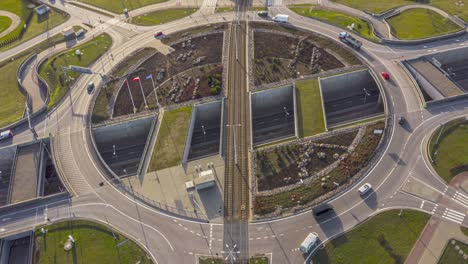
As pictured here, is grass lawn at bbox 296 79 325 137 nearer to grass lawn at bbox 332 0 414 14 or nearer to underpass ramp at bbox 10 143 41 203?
grass lawn at bbox 332 0 414 14

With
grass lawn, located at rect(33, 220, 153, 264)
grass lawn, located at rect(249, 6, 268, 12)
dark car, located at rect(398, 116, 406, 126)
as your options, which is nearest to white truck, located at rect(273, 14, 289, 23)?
grass lawn, located at rect(249, 6, 268, 12)

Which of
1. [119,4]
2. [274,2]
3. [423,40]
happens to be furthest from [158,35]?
[423,40]

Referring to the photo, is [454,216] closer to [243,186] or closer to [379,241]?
[379,241]

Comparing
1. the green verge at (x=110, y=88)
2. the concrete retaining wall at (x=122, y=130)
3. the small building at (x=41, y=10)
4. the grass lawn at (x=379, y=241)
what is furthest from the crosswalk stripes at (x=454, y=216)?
the small building at (x=41, y=10)

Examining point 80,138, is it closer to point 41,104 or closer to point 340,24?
point 41,104

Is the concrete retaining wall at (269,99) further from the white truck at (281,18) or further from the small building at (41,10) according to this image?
the small building at (41,10)
